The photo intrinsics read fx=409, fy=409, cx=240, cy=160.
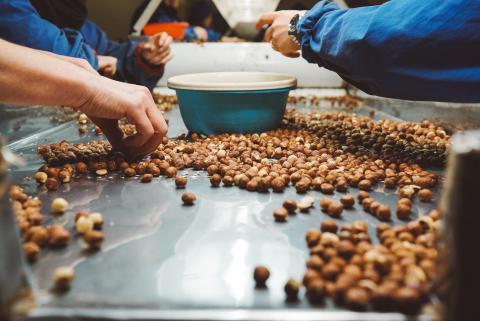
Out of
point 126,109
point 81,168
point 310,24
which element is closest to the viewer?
point 126,109

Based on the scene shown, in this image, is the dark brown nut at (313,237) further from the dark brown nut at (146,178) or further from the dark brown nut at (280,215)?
the dark brown nut at (146,178)

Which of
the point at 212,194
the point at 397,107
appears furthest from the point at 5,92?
the point at 397,107

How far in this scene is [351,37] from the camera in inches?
47.5

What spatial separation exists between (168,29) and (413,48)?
2.52 meters

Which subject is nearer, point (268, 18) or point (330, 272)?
point (330, 272)

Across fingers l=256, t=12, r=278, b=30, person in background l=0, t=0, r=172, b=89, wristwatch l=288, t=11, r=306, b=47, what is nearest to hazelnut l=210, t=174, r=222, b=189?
wristwatch l=288, t=11, r=306, b=47

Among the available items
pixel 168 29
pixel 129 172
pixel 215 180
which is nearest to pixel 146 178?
pixel 129 172

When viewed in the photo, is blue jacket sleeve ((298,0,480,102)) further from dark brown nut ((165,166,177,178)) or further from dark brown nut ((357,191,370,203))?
dark brown nut ((165,166,177,178))

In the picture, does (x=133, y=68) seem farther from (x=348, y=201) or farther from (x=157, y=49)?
(x=348, y=201)

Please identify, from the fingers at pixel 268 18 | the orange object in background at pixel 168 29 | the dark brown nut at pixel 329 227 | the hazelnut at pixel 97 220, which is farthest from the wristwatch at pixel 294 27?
the orange object in background at pixel 168 29

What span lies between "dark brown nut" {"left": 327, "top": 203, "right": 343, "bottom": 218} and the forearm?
2.19 feet

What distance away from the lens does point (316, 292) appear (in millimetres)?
593

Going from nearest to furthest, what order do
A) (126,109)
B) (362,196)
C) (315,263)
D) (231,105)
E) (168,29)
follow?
1. (315,263)
2. (362,196)
3. (126,109)
4. (231,105)
5. (168,29)

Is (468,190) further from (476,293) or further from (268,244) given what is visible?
(268,244)
